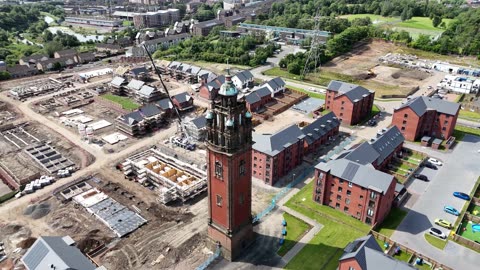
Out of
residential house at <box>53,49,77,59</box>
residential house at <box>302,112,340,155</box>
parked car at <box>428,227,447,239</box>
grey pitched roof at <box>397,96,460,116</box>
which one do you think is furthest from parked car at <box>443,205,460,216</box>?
residential house at <box>53,49,77,59</box>

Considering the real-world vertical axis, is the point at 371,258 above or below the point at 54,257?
below

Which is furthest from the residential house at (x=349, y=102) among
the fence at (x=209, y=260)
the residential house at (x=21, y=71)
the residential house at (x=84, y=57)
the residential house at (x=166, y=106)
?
the residential house at (x=21, y=71)

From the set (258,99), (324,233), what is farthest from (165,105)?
(324,233)

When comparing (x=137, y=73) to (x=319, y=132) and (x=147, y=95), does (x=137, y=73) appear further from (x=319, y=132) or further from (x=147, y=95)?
(x=319, y=132)

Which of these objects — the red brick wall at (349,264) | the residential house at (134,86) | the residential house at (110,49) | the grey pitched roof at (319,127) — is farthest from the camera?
the residential house at (110,49)

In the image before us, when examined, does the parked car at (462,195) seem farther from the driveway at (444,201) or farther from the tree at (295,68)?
the tree at (295,68)

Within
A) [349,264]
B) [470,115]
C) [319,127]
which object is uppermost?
[319,127]

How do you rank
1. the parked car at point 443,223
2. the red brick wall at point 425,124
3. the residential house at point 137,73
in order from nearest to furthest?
the parked car at point 443,223 < the red brick wall at point 425,124 < the residential house at point 137,73
